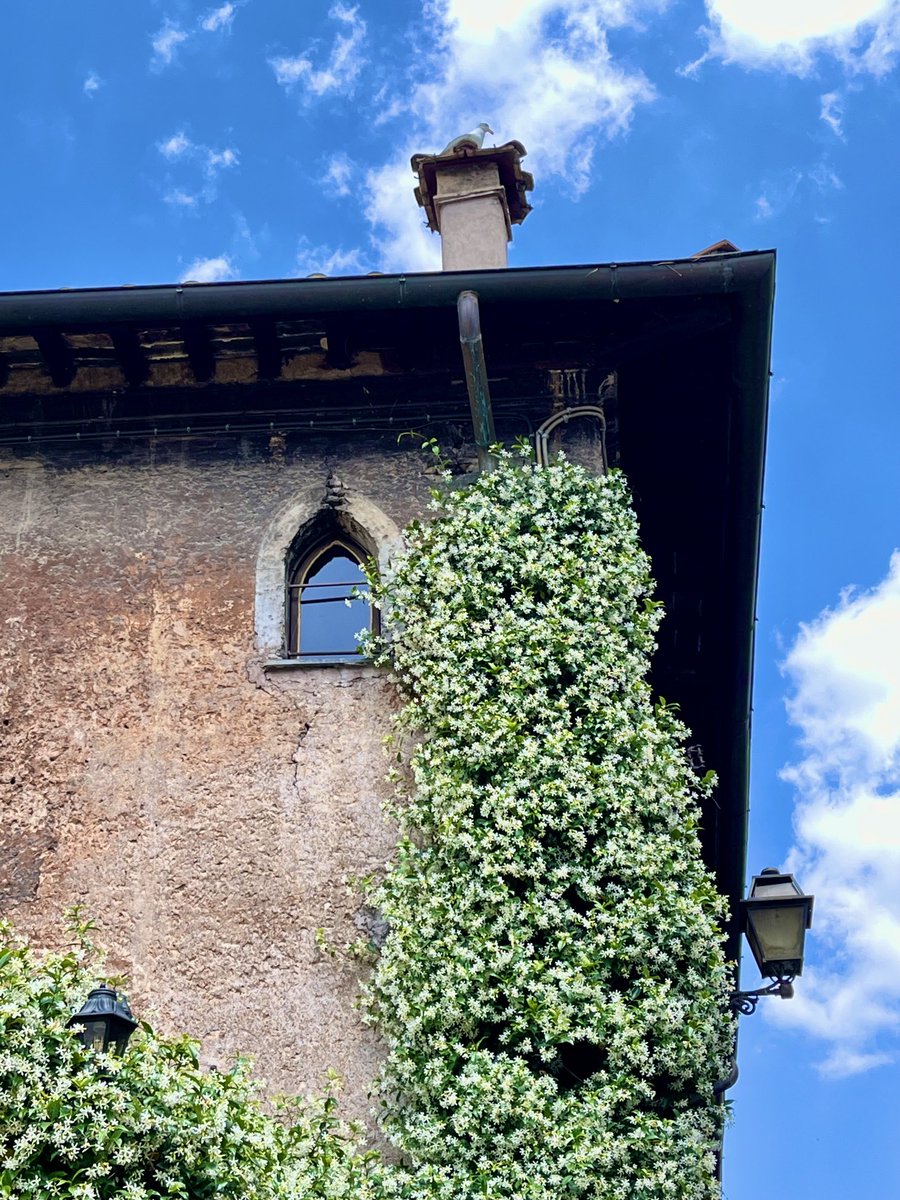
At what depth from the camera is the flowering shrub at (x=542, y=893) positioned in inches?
226

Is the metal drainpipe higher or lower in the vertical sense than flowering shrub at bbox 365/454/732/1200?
higher

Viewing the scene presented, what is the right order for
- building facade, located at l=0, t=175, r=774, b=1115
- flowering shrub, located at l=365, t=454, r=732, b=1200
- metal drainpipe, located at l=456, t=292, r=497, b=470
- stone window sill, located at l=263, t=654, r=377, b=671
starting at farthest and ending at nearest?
metal drainpipe, located at l=456, t=292, r=497, b=470 → stone window sill, located at l=263, t=654, r=377, b=671 → building facade, located at l=0, t=175, r=774, b=1115 → flowering shrub, located at l=365, t=454, r=732, b=1200

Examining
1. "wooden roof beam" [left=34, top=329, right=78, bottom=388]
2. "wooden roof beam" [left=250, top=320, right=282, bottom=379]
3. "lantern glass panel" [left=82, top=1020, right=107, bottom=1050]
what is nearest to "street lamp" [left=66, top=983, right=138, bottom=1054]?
"lantern glass panel" [left=82, top=1020, right=107, bottom=1050]

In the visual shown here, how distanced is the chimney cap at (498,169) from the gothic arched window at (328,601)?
301 centimetres

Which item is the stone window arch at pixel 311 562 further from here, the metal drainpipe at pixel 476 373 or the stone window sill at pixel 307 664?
the metal drainpipe at pixel 476 373

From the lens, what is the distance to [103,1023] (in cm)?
496

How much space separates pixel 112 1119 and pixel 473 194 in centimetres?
679

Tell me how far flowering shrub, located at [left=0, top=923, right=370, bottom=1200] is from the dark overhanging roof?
3828 millimetres

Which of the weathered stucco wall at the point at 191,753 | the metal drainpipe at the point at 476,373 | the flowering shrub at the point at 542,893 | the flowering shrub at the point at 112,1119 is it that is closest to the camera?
the flowering shrub at the point at 112,1119

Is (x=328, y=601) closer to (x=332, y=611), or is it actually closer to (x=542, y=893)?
(x=332, y=611)

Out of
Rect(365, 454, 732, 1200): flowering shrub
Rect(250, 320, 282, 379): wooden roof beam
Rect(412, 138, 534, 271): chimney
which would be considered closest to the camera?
Rect(365, 454, 732, 1200): flowering shrub

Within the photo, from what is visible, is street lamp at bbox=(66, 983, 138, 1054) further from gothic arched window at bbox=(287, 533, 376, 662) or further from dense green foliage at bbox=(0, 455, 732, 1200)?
gothic arched window at bbox=(287, 533, 376, 662)

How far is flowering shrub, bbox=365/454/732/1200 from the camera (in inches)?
226

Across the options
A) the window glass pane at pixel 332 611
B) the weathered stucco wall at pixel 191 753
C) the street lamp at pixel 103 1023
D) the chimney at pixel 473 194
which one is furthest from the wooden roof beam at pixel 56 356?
the street lamp at pixel 103 1023
